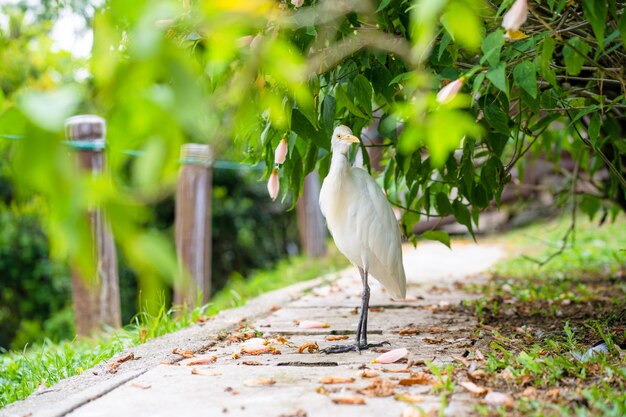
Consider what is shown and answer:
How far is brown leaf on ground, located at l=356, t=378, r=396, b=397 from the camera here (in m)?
2.43

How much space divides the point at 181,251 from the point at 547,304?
119 inches

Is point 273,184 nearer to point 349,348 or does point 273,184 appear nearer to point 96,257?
point 349,348

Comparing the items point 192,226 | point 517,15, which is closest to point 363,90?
point 517,15

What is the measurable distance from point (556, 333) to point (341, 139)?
1416 millimetres

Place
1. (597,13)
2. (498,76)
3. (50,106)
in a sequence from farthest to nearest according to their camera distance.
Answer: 1. (498,76)
2. (597,13)
3. (50,106)

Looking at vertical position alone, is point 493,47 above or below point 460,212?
above

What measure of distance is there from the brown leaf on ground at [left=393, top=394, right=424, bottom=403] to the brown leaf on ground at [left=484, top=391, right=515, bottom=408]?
0.21 metres

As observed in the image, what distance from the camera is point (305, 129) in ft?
9.88

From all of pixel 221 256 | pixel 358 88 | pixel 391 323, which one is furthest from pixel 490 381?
pixel 221 256

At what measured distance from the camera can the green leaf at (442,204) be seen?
382cm

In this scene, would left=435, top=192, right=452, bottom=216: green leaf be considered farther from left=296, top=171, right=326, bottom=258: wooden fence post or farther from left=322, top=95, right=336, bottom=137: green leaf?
left=296, top=171, right=326, bottom=258: wooden fence post

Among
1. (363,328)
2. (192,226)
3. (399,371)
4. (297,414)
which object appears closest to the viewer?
(297,414)

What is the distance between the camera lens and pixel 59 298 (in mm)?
10539

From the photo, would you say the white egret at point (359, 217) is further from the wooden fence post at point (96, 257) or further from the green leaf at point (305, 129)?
the wooden fence post at point (96, 257)
